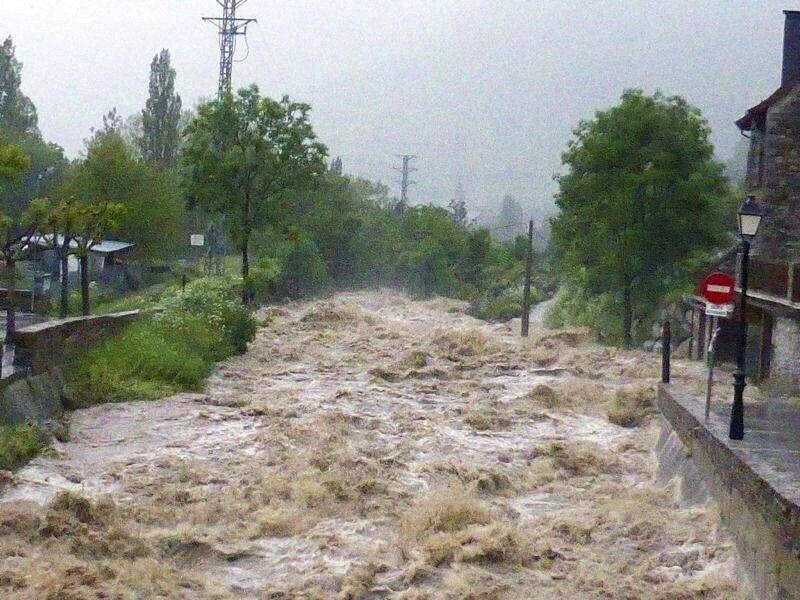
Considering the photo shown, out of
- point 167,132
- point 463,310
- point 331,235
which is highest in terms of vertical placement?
point 167,132

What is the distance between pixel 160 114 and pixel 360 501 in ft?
208

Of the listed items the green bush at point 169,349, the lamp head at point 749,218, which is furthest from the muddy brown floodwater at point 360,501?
the lamp head at point 749,218

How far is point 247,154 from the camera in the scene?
4009 cm

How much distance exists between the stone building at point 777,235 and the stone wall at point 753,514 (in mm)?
9922

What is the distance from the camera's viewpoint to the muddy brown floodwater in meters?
10.9

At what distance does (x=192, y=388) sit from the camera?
22.3 m

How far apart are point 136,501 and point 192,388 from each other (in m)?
8.82

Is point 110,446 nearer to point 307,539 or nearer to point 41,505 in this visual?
point 41,505

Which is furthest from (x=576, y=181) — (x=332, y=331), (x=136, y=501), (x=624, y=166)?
(x=136, y=501)

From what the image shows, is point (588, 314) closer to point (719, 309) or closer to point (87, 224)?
point (87, 224)

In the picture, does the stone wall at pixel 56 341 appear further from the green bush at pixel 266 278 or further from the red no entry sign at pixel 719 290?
the green bush at pixel 266 278

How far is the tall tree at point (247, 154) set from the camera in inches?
1581

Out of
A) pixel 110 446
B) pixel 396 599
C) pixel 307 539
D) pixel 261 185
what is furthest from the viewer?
pixel 261 185

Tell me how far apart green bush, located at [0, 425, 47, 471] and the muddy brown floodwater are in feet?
0.78
